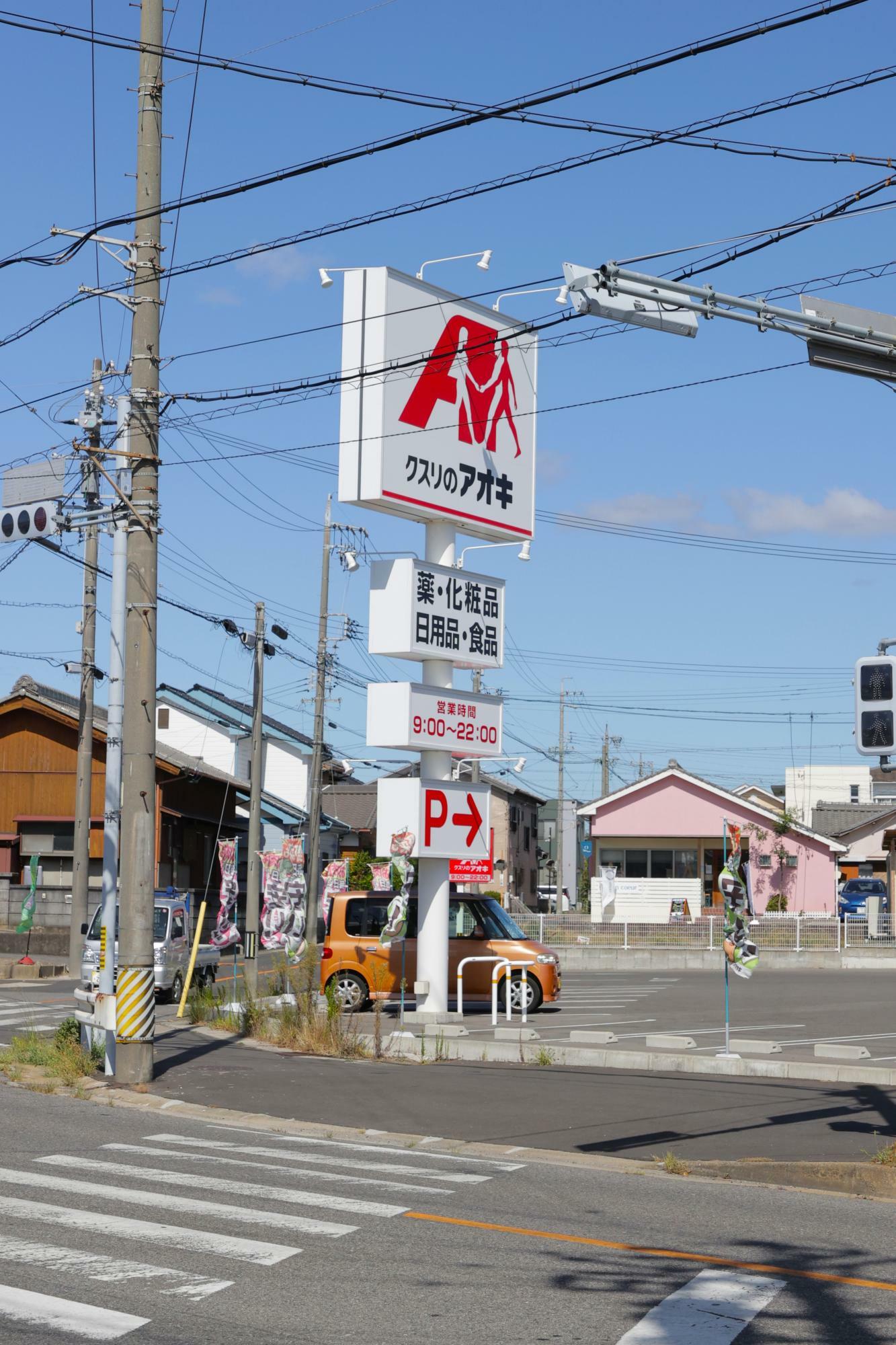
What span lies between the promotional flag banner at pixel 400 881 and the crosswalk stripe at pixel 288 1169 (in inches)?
383

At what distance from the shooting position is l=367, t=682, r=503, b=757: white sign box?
69.2 ft

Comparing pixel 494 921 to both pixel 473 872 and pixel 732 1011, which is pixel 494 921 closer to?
pixel 473 872

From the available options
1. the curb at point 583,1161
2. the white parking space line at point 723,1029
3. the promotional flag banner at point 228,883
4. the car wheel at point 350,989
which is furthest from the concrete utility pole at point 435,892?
the promotional flag banner at point 228,883

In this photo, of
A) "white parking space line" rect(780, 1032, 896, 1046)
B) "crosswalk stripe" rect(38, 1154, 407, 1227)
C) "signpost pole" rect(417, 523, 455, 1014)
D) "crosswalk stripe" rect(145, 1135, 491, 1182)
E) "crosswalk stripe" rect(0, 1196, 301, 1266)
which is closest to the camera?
"crosswalk stripe" rect(0, 1196, 301, 1266)

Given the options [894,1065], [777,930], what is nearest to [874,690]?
[894,1065]

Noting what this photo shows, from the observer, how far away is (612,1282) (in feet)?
22.8

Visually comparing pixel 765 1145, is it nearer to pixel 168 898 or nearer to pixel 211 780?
pixel 168 898

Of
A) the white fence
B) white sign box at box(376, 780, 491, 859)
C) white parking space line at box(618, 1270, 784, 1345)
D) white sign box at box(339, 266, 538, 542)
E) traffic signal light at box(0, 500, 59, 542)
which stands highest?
white sign box at box(339, 266, 538, 542)

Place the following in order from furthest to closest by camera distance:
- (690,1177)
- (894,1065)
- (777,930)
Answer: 1. (777,930)
2. (894,1065)
3. (690,1177)

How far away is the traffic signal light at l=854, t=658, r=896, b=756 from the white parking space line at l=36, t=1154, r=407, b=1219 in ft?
16.4

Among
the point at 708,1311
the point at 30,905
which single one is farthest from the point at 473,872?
the point at 708,1311

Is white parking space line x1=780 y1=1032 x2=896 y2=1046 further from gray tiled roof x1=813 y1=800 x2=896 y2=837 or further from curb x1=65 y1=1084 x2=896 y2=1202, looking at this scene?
gray tiled roof x1=813 y1=800 x2=896 y2=837

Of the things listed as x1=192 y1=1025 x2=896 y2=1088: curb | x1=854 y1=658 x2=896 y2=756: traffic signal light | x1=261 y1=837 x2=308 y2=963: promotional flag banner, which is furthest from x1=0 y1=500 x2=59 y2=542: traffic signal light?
x1=854 y1=658 x2=896 y2=756: traffic signal light

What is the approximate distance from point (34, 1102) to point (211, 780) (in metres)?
33.8
